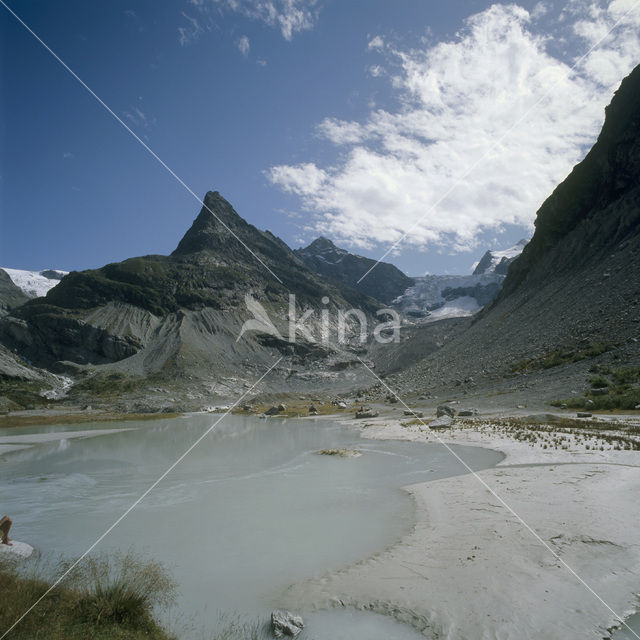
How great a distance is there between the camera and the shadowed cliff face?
7281cm

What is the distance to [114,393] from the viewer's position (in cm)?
9625

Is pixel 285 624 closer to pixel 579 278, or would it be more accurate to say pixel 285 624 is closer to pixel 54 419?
pixel 54 419

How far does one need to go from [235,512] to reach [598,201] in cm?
9371

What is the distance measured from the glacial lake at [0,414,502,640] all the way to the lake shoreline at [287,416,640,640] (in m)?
0.67

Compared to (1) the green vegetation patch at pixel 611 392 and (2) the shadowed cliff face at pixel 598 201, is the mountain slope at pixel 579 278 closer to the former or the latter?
(2) the shadowed cliff face at pixel 598 201

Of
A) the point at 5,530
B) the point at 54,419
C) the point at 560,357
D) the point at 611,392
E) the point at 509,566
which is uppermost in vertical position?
the point at 560,357

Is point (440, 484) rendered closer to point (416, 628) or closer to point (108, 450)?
point (416, 628)

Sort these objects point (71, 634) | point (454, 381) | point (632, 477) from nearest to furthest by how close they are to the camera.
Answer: point (71, 634)
point (632, 477)
point (454, 381)

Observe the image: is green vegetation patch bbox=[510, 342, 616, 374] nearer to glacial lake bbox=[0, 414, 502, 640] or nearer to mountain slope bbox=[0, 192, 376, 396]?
glacial lake bbox=[0, 414, 502, 640]

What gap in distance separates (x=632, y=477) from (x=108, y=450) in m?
34.2

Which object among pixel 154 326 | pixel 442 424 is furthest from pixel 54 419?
pixel 154 326

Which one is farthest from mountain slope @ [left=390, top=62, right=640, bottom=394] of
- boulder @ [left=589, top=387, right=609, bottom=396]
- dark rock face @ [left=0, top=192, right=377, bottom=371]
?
dark rock face @ [left=0, top=192, right=377, bottom=371]

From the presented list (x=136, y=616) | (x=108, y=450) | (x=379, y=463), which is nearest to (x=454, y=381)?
(x=379, y=463)

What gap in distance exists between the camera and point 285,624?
23.6ft
